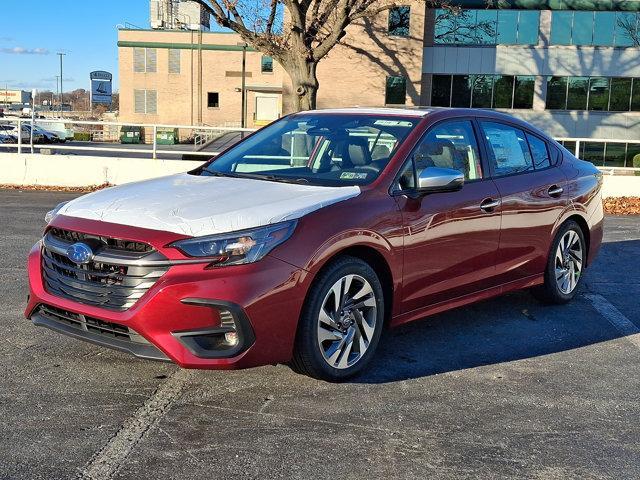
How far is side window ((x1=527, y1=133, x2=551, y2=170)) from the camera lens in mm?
5973

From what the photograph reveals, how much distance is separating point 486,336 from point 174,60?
61812mm

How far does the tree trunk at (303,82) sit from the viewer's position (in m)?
20.0

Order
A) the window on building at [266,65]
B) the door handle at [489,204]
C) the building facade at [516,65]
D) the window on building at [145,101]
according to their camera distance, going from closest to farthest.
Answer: the door handle at [489,204], the building facade at [516,65], the window on building at [266,65], the window on building at [145,101]

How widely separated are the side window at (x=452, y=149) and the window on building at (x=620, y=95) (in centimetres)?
3518

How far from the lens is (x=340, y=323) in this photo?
4230mm

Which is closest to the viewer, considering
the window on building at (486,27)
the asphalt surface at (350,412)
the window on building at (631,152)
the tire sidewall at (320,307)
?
the asphalt surface at (350,412)

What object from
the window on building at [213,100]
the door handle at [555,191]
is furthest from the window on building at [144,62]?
the door handle at [555,191]

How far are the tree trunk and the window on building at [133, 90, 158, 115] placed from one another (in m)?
46.2

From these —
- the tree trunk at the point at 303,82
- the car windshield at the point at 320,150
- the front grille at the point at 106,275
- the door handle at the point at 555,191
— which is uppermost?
the tree trunk at the point at 303,82

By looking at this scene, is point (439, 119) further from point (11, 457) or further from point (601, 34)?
point (601, 34)

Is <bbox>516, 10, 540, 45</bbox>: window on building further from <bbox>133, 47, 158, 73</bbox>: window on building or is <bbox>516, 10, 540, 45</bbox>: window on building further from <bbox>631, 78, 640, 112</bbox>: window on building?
<bbox>133, 47, 158, 73</bbox>: window on building

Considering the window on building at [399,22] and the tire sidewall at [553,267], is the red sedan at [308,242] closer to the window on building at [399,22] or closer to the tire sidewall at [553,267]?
the tire sidewall at [553,267]

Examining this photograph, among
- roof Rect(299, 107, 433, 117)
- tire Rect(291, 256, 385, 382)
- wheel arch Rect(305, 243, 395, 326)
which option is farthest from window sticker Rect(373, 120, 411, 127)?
tire Rect(291, 256, 385, 382)

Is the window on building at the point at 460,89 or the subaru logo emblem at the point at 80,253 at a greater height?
the window on building at the point at 460,89
